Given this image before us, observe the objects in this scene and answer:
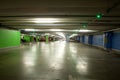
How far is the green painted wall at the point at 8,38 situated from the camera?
40.8 ft

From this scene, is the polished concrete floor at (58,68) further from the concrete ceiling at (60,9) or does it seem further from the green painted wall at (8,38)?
the green painted wall at (8,38)

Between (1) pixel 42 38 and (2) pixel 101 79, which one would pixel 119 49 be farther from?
(1) pixel 42 38

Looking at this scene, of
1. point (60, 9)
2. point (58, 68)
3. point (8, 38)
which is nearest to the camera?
point (60, 9)

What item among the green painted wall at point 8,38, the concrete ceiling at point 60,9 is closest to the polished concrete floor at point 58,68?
the concrete ceiling at point 60,9

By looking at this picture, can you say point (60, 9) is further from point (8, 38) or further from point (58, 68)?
point (8, 38)

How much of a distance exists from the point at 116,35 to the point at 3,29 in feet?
37.4

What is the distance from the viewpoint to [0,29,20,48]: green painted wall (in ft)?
40.8

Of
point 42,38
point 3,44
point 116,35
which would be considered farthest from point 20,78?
point 42,38

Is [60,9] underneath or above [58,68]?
above

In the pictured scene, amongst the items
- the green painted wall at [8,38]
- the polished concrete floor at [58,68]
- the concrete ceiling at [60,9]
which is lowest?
the polished concrete floor at [58,68]

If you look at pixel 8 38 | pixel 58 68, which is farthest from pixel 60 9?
pixel 8 38

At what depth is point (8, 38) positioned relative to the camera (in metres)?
13.7

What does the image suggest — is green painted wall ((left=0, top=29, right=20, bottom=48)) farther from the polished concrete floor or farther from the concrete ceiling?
the concrete ceiling

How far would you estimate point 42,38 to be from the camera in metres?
44.3
